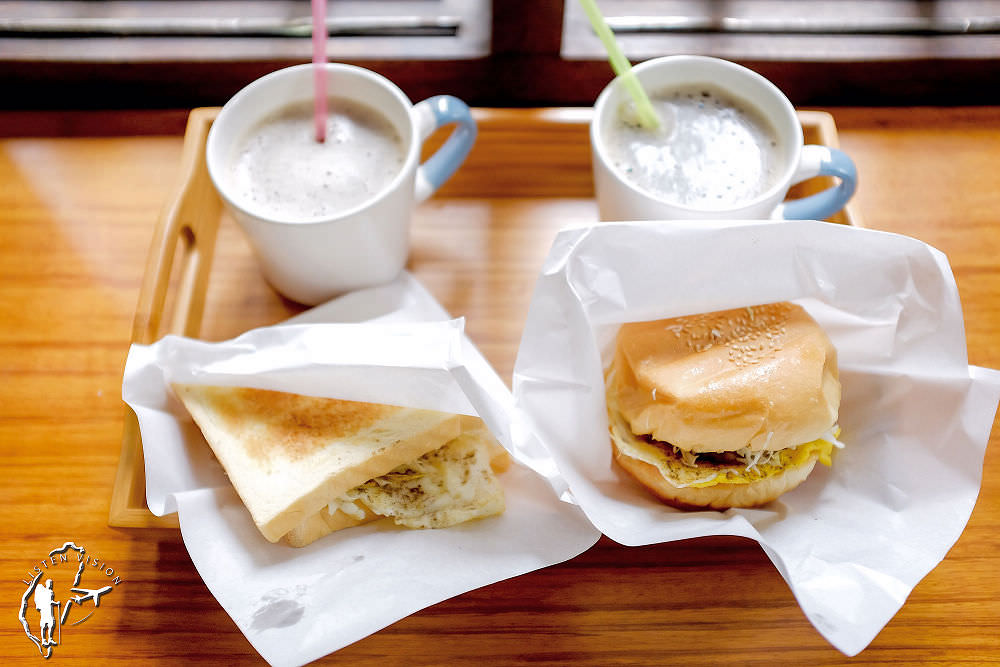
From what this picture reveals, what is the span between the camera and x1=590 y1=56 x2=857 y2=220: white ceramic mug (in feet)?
3.47

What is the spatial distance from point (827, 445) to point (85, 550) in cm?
92

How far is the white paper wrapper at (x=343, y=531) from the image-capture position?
35.3 inches

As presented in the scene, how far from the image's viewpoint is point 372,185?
110 centimetres

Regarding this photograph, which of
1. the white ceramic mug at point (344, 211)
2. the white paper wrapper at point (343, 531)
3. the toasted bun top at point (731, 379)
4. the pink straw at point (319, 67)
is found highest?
the pink straw at point (319, 67)

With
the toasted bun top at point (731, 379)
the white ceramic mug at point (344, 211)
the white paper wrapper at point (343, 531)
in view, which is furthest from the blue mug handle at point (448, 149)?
the toasted bun top at point (731, 379)

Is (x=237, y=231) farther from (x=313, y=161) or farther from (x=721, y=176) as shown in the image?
(x=721, y=176)

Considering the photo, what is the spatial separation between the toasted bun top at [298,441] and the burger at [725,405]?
0.76 feet

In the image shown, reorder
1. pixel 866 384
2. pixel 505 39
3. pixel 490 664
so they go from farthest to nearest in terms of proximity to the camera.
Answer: pixel 505 39
pixel 866 384
pixel 490 664

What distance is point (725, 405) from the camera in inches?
37.7

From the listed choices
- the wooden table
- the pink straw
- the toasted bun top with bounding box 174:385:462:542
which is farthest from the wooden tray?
the pink straw

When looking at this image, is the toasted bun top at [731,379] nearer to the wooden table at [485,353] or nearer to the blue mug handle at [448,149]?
the wooden table at [485,353]

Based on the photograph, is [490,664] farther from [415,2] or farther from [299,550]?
[415,2]

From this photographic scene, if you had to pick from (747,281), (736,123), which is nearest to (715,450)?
(747,281)

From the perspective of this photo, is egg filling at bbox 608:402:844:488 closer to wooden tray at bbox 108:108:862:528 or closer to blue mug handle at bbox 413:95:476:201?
wooden tray at bbox 108:108:862:528
